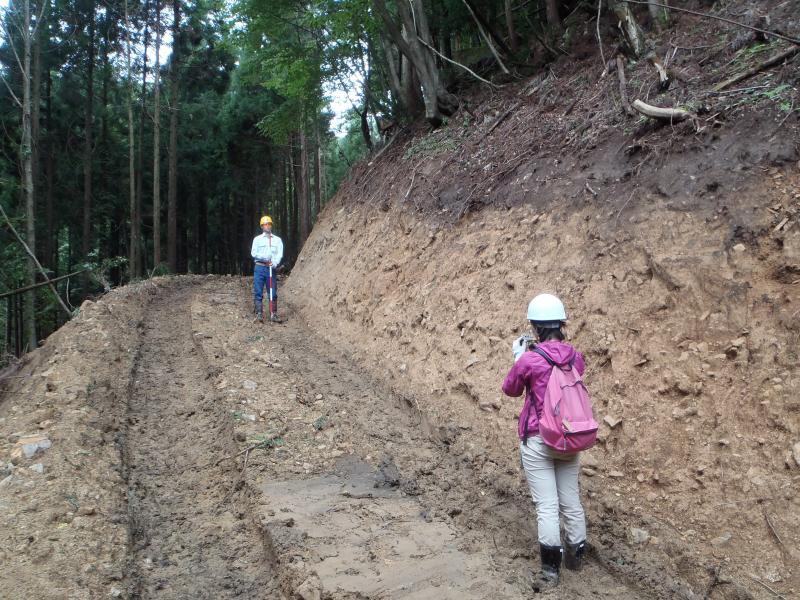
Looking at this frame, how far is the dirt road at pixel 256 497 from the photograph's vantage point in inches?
140

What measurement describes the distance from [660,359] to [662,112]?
9.81ft

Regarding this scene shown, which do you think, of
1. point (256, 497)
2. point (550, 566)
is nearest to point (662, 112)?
point (550, 566)

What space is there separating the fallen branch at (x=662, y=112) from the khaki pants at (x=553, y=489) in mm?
4151

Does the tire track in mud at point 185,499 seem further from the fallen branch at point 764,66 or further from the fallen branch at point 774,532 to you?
the fallen branch at point 764,66

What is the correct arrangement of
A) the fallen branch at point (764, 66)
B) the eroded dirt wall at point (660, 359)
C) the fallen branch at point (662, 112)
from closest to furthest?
the eroded dirt wall at point (660, 359) < the fallen branch at point (764, 66) < the fallen branch at point (662, 112)

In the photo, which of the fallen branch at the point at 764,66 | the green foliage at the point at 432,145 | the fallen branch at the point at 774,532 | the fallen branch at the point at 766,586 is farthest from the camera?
the green foliage at the point at 432,145

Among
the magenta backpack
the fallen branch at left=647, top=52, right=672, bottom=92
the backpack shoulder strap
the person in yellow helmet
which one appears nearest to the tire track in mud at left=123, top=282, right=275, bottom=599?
the magenta backpack

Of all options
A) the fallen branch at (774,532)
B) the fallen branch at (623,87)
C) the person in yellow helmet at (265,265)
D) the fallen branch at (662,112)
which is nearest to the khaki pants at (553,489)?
the fallen branch at (774,532)

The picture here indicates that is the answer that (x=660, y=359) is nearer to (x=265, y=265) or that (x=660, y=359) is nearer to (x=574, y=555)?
(x=574, y=555)

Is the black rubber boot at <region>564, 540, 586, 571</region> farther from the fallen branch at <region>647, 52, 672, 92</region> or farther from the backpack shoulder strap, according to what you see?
the fallen branch at <region>647, 52, 672, 92</region>

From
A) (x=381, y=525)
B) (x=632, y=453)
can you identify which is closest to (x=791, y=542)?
(x=632, y=453)

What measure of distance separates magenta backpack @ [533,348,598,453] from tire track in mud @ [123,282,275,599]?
2.04 m

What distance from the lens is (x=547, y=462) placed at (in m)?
3.61

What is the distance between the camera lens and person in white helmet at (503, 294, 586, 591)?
11.6ft
